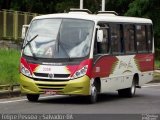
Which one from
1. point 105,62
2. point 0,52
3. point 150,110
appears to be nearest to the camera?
point 150,110

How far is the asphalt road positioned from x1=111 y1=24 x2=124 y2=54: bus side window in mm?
1644

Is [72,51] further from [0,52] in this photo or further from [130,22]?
[0,52]

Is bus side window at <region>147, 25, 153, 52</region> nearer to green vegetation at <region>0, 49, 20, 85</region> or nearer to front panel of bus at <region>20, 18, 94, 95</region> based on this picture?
green vegetation at <region>0, 49, 20, 85</region>

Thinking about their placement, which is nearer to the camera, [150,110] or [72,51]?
[150,110]

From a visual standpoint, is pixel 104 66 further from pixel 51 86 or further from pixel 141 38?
pixel 141 38

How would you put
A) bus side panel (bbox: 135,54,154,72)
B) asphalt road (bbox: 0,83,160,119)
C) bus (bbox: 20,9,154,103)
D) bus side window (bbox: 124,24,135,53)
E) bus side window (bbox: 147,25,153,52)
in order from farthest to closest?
bus side window (bbox: 147,25,153,52) < bus side panel (bbox: 135,54,154,72) < bus side window (bbox: 124,24,135,53) < bus (bbox: 20,9,154,103) < asphalt road (bbox: 0,83,160,119)

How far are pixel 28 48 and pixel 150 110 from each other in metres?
4.21

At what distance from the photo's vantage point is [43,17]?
66.9 ft

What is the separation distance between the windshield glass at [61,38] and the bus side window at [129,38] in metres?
3.27

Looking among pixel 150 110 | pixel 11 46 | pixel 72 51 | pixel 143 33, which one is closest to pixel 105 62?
pixel 72 51

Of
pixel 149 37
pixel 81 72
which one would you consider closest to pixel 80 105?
pixel 81 72

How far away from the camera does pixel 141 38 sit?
24656 mm

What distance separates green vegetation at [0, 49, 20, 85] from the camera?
2423 cm

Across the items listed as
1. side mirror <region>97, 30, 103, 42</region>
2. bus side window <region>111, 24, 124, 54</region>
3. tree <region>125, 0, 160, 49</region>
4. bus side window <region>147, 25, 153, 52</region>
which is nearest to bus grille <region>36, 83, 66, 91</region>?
side mirror <region>97, 30, 103, 42</region>
